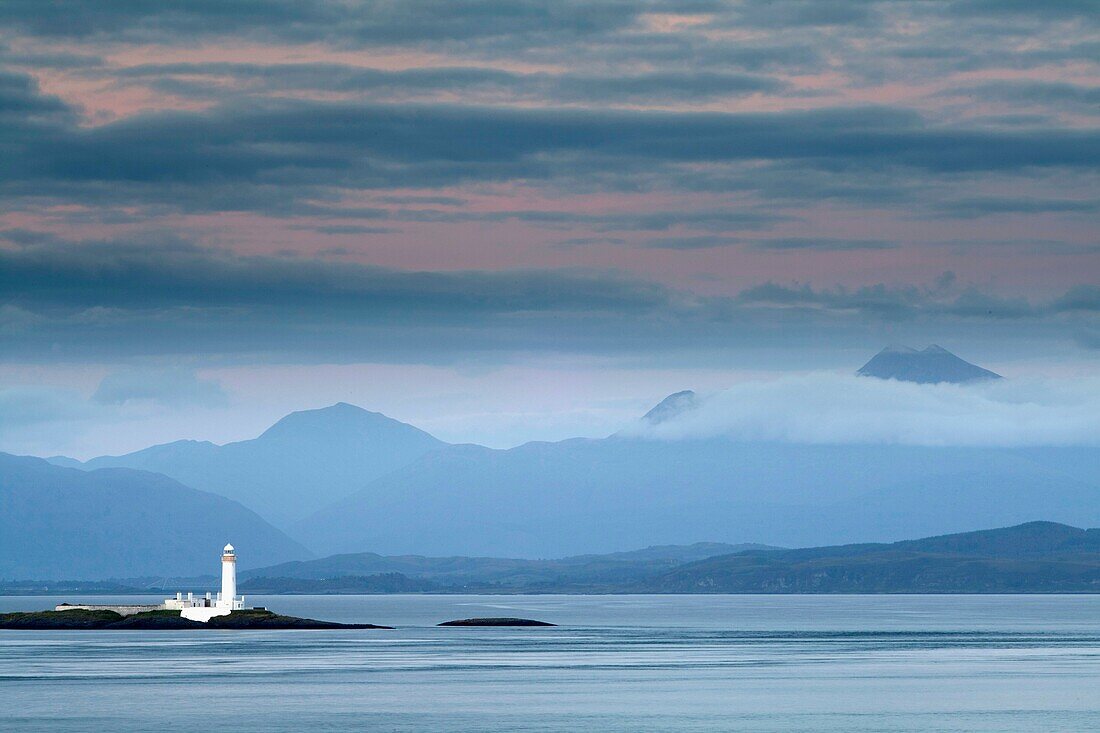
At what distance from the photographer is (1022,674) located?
13938 cm

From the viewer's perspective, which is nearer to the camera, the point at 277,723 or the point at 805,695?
the point at 277,723

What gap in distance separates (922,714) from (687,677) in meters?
31.7

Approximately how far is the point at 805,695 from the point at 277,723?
35.7 metres

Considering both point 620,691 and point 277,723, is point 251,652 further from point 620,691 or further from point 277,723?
point 277,723

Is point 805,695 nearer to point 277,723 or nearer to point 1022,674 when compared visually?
point 1022,674

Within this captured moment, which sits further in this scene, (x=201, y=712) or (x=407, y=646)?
(x=407, y=646)

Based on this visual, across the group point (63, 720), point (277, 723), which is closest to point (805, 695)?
point (277, 723)

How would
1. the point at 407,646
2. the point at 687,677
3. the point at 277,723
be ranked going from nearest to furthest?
the point at 277,723 < the point at 687,677 < the point at 407,646

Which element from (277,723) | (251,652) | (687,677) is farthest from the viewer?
(251,652)

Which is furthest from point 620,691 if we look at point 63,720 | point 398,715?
point 63,720

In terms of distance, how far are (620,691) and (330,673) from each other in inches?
1051

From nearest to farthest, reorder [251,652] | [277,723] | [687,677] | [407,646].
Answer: [277,723] < [687,677] < [251,652] < [407,646]

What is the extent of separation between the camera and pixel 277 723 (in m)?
102

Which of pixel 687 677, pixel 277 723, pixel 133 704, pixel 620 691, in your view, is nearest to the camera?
pixel 277 723
